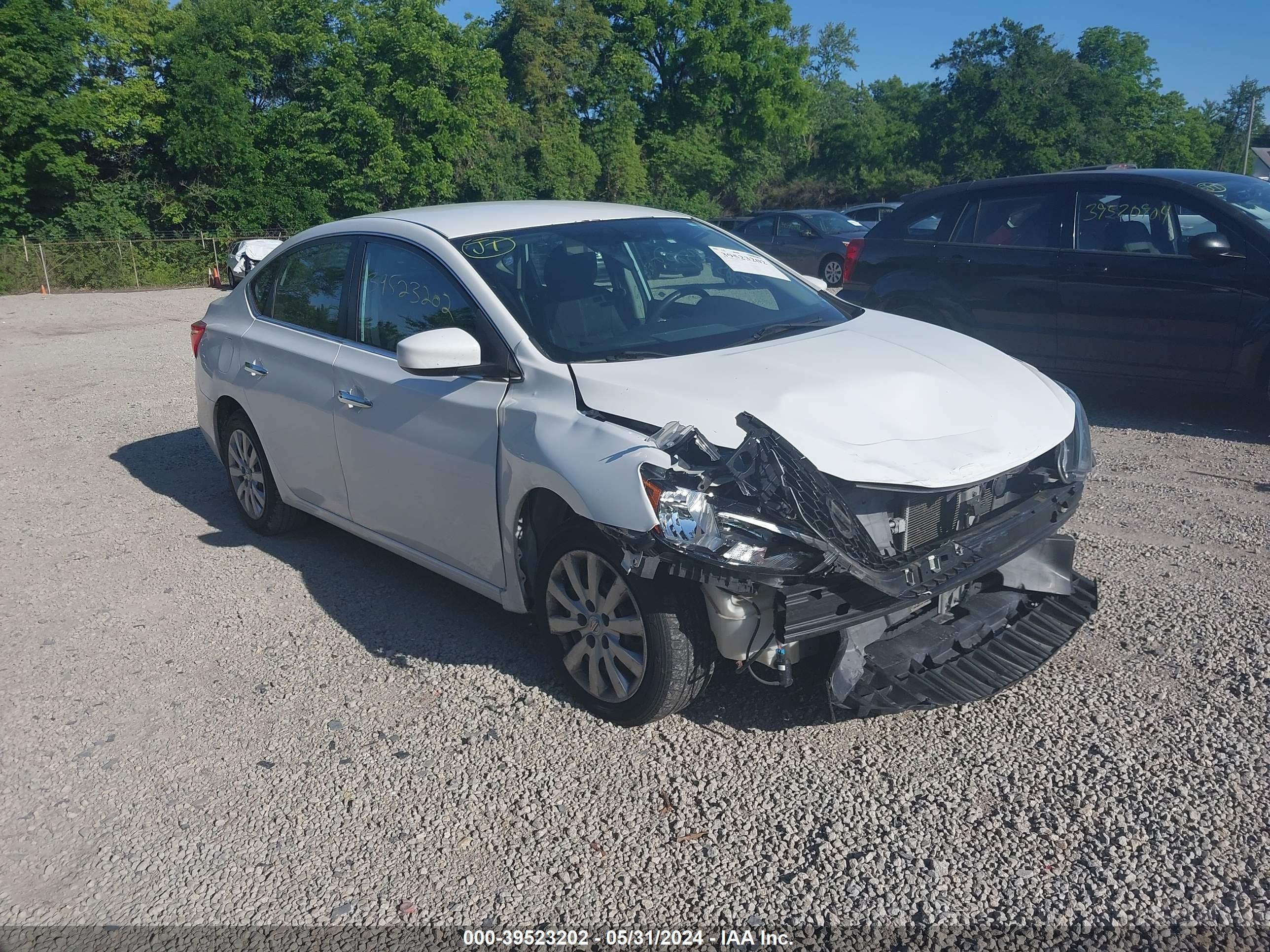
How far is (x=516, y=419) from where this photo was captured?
3947mm

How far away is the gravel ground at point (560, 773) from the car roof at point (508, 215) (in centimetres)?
177

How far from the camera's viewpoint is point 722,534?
3322 millimetres

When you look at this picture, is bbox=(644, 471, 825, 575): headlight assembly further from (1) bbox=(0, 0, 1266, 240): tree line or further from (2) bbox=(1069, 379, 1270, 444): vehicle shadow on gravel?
(1) bbox=(0, 0, 1266, 240): tree line

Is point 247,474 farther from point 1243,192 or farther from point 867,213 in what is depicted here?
point 867,213

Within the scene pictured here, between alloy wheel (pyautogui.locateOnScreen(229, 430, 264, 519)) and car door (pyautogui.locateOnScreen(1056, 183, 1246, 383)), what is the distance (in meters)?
5.83

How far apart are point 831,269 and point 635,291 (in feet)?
58.1

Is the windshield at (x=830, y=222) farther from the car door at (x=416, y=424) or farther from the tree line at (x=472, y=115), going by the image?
the tree line at (x=472, y=115)

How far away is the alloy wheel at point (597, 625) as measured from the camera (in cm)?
365

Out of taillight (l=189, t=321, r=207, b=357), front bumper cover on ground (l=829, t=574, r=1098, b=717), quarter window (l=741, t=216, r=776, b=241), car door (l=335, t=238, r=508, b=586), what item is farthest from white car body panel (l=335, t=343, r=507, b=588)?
quarter window (l=741, t=216, r=776, b=241)

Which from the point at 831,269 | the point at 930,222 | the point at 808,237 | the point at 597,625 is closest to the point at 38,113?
the point at 808,237

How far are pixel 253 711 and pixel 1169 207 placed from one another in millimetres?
6979

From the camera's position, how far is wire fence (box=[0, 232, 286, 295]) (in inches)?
1201

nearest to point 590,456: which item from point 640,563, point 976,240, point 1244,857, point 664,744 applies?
point 640,563

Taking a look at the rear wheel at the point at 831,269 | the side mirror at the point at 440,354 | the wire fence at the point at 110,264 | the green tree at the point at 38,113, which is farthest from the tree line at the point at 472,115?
the side mirror at the point at 440,354
